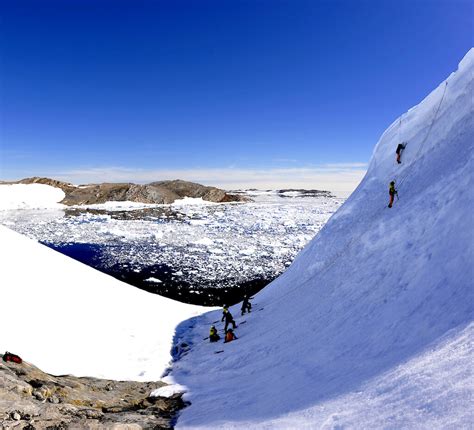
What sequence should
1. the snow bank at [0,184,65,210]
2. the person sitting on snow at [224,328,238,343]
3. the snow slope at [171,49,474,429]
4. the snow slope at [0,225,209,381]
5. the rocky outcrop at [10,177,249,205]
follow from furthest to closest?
the rocky outcrop at [10,177,249,205] → the snow bank at [0,184,65,210] → the person sitting on snow at [224,328,238,343] → the snow slope at [0,225,209,381] → the snow slope at [171,49,474,429]

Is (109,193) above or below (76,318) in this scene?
above

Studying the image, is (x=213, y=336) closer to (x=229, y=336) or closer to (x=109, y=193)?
(x=229, y=336)

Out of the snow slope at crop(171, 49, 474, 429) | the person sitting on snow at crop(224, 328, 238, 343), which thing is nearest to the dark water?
the snow slope at crop(171, 49, 474, 429)

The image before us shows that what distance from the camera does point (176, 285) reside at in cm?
2662

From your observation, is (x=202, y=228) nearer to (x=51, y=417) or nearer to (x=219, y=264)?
(x=219, y=264)

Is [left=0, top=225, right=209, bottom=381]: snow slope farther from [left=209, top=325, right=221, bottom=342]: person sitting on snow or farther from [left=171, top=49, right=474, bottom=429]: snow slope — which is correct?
[left=209, top=325, right=221, bottom=342]: person sitting on snow

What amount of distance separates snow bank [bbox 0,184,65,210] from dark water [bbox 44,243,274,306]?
79032 millimetres

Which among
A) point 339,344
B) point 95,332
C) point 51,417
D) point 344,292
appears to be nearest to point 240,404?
point 339,344

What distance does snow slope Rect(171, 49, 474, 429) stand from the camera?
5.23 m

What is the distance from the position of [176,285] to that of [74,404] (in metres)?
19.3

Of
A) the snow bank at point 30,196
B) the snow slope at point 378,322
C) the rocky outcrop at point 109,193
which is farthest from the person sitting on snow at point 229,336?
the rocky outcrop at point 109,193

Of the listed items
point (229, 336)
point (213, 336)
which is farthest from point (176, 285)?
point (229, 336)

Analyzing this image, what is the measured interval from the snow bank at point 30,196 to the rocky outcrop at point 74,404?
103134 mm

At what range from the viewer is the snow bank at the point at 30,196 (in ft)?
319
